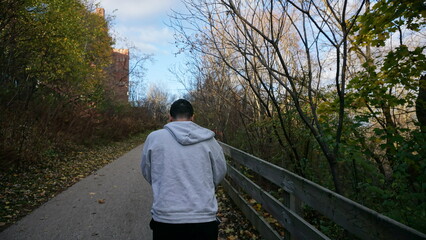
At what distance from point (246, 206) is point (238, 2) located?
3140 mm

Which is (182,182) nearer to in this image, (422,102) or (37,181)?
(422,102)

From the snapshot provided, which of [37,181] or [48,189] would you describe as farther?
[37,181]

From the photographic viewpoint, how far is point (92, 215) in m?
5.28

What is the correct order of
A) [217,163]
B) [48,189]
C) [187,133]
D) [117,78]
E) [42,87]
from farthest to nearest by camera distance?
[117,78]
[42,87]
[48,189]
[217,163]
[187,133]

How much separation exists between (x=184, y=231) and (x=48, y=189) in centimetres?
625

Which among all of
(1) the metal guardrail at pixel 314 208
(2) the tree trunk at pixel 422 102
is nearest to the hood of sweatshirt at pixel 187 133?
(1) the metal guardrail at pixel 314 208

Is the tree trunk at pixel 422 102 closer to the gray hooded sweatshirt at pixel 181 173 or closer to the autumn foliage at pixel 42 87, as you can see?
the gray hooded sweatshirt at pixel 181 173

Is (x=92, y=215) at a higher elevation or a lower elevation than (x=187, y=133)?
lower

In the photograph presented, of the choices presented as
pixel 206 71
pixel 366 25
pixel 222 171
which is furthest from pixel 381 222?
pixel 206 71

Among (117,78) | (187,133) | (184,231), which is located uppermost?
(117,78)

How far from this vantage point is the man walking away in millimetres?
2152

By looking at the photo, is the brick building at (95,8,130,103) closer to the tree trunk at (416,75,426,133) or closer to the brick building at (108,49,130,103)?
the brick building at (108,49,130,103)

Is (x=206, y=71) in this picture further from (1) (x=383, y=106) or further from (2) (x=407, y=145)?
(2) (x=407, y=145)

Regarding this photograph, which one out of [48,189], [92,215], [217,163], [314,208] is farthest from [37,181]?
[314,208]
